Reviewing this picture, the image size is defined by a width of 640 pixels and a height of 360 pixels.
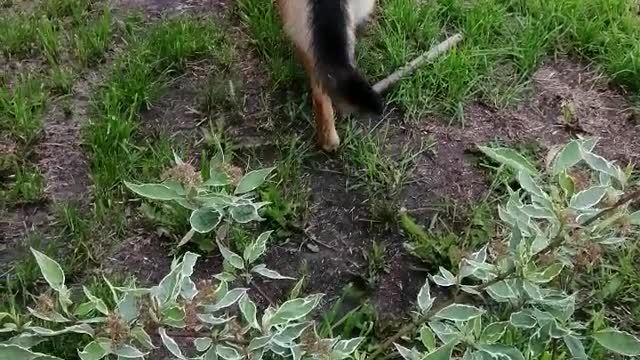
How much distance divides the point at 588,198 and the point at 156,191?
81 centimetres

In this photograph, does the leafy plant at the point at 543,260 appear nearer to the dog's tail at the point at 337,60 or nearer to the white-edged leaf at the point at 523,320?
the white-edged leaf at the point at 523,320

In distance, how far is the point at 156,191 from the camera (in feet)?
5.24

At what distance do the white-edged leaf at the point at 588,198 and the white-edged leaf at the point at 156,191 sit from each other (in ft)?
2.45

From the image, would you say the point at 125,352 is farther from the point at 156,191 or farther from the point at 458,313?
the point at 458,313

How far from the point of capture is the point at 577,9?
3.01 m

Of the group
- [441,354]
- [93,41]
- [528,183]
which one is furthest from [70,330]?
[93,41]

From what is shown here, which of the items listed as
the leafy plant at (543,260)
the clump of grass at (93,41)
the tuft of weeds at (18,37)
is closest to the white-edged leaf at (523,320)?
the leafy plant at (543,260)

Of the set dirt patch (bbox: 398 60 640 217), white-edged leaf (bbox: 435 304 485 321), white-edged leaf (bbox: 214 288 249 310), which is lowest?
dirt patch (bbox: 398 60 640 217)

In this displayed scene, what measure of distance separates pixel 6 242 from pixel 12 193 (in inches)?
6.3

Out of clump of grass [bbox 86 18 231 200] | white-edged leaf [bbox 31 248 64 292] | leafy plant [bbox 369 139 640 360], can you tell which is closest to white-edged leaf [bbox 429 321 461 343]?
leafy plant [bbox 369 139 640 360]

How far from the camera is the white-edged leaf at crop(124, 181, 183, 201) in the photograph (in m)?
1.58

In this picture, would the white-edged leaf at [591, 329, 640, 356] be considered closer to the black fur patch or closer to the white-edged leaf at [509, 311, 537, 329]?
the white-edged leaf at [509, 311, 537, 329]

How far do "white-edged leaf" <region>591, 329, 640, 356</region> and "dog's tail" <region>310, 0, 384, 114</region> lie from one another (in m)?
0.64

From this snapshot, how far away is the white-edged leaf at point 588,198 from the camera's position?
1569 mm
